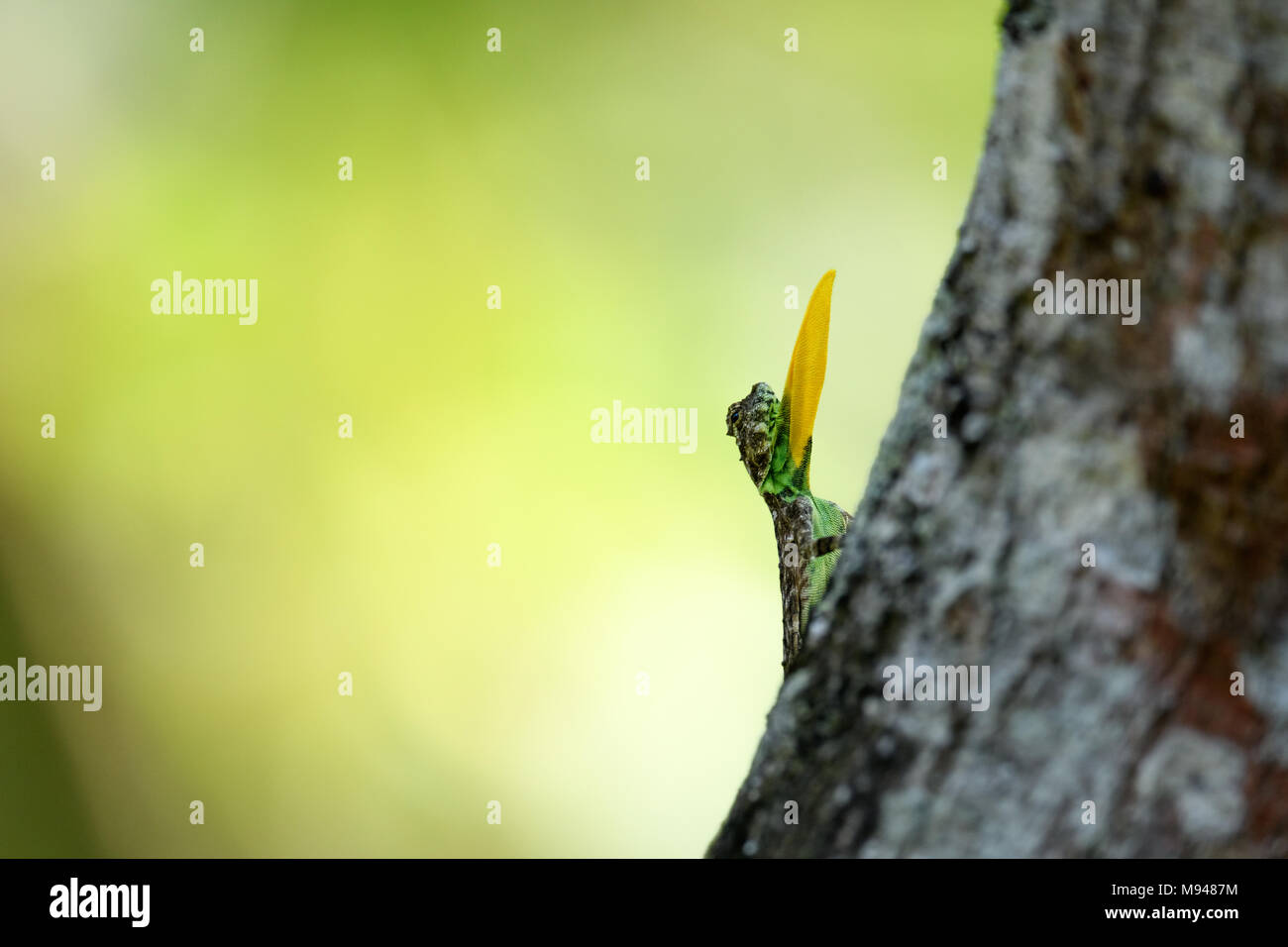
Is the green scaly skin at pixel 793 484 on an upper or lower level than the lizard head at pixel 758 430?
lower

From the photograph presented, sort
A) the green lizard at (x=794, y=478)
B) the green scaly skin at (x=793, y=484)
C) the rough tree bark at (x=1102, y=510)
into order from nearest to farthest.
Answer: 1. the rough tree bark at (x=1102, y=510)
2. the green lizard at (x=794, y=478)
3. the green scaly skin at (x=793, y=484)

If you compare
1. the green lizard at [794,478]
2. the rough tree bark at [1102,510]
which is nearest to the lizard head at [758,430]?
the green lizard at [794,478]

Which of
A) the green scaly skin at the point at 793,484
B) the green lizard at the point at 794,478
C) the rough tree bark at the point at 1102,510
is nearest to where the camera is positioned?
the rough tree bark at the point at 1102,510

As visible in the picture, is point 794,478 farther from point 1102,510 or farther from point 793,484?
point 1102,510

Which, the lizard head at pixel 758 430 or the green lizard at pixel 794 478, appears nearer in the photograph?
the green lizard at pixel 794 478

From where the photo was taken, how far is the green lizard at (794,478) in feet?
7.15

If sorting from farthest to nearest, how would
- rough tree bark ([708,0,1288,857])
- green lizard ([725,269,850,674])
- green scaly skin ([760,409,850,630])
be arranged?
green scaly skin ([760,409,850,630]) → green lizard ([725,269,850,674]) → rough tree bark ([708,0,1288,857])

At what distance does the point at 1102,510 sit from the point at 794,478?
56.8 inches

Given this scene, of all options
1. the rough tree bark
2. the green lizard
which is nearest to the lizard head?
the green lizard

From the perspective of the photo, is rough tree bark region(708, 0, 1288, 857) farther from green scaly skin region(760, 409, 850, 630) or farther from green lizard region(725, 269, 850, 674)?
green scaly skin region(760, 409, 850, 630)

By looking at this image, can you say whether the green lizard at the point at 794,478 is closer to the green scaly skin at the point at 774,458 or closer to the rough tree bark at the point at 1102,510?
the green scaly skin at the point at 774,458

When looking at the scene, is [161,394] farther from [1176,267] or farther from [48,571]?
[1176,267]

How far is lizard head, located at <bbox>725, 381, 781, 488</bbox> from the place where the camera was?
241 centimetres

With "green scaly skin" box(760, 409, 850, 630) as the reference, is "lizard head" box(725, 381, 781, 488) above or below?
above
